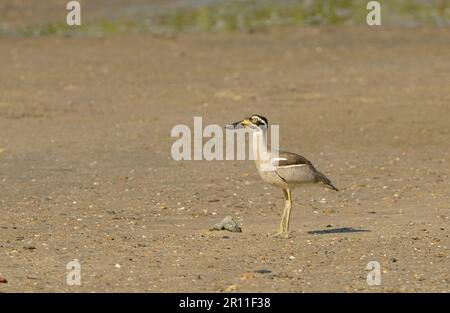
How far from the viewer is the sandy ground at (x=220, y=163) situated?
9.95 metres

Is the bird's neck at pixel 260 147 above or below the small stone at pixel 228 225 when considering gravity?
above

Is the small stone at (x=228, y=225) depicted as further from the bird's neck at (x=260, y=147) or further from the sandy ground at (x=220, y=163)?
the bird's neck at (x=260, y=147)

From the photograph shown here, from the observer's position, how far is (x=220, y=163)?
1509 cm

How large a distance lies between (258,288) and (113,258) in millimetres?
1503

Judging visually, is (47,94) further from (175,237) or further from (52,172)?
(175,237)

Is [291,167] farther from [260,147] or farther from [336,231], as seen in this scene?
[336,231]

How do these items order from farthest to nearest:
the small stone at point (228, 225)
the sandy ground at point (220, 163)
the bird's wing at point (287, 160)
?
the small stone at point (228, 225) → the bird's wing at point (287, 160) → the sandy ground at point (220, 163)

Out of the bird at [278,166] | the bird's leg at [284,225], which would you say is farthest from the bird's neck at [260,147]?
the bird's leg at [284,225]

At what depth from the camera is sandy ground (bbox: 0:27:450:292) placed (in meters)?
9.95

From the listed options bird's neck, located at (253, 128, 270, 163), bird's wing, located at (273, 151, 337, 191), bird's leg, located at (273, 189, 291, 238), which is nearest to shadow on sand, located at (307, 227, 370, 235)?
bird's leg, located at (273, 189, 291, 238)

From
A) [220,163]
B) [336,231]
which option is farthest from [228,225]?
[220,163]

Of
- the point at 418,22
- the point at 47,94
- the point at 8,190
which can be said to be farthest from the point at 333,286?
the point at 418,22

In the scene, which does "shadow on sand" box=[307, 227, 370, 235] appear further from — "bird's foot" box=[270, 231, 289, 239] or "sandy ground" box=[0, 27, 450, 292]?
"bird's foot" box=[270, 231, 289, 239]
